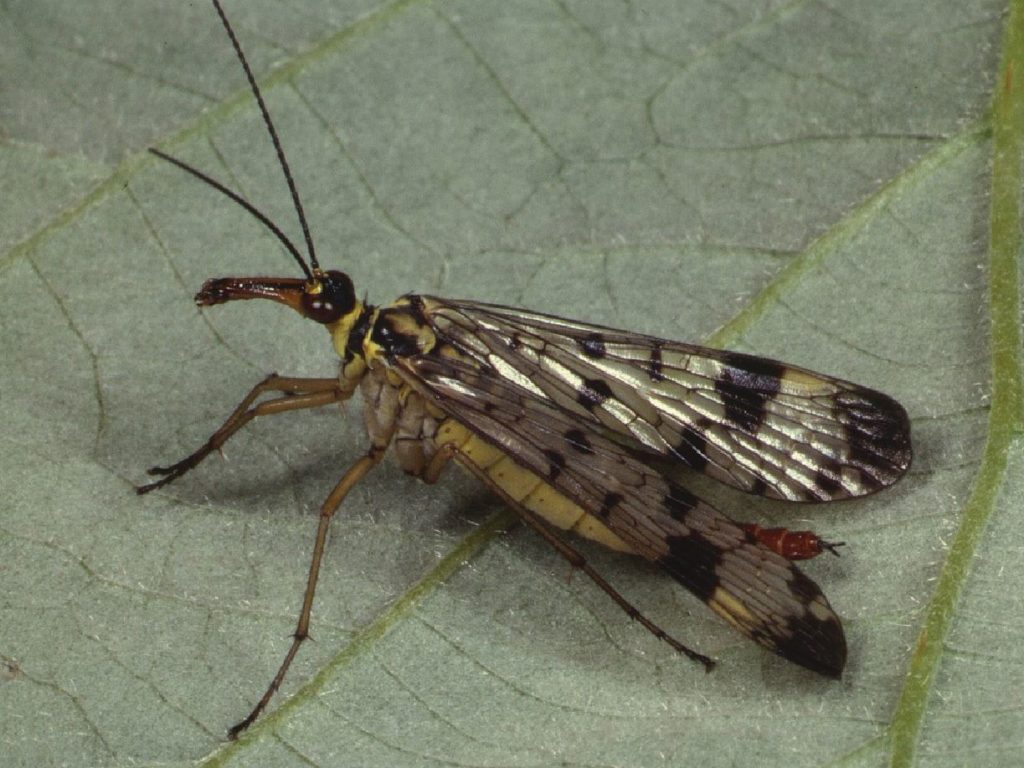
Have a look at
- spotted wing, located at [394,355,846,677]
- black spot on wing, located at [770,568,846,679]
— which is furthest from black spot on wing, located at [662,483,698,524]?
black spot on wing, located at [770,568,846,679]

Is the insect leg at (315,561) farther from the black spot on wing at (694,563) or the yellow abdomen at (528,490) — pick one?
the black spot on wing at (694,563)

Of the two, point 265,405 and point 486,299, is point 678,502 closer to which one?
point 486,299

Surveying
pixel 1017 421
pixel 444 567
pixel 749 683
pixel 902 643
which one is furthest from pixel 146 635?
pixel 1017 421

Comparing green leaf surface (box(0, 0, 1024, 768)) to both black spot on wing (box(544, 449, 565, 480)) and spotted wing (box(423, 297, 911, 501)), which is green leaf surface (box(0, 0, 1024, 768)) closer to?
spotted wing (box(423, 297, 911, 501))

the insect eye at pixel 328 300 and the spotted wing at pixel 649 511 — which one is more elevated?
the insect eye at pixel 328 300

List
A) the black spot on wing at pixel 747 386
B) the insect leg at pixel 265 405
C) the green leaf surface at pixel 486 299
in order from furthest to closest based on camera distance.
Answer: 1. the insect leg at pixel 265 405
2. the black spot on wing at pixel 747 386
3. the green leaf surface at pixel 486 299

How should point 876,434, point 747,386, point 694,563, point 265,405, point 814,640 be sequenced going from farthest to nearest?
point 265,405 < point 747,386 < point 876,434 < point 694,563 < point 814,640

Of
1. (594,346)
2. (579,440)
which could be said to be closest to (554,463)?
(579,440)

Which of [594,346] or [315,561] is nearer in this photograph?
[315,561]

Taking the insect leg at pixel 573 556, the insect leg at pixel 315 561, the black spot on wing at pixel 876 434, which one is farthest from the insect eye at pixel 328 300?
the black spot on wing at pixel 876 434
